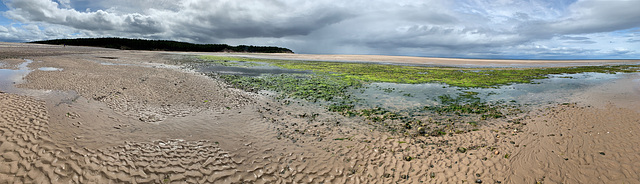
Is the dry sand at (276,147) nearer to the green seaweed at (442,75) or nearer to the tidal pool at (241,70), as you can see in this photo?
the green seaweed at (442,75)

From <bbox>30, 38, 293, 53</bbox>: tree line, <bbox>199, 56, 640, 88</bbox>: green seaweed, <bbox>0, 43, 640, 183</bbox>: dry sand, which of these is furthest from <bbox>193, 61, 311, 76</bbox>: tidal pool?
<bbox>30, 38, 293, 53</bbox>: tree line

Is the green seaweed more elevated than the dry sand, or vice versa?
the green seaweed

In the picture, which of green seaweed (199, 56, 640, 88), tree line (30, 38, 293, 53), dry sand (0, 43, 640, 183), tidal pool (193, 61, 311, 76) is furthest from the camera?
tree line (30, 38, 293, 53)

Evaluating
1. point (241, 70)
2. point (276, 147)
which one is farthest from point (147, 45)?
point (276, 147)

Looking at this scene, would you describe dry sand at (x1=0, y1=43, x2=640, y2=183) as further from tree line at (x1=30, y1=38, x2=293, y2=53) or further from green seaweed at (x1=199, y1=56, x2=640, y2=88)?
tree line at (x1=30, y1=38, x2=293, y2=53)

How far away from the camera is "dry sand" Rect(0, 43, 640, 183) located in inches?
252

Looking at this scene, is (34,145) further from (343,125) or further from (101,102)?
(343,125)

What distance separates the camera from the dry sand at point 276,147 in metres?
6.41

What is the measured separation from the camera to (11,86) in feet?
47.0

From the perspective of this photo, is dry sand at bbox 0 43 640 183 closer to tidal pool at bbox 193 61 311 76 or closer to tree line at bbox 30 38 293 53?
tidal pool at bbox 193 61 311 76

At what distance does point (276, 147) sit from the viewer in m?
8.23

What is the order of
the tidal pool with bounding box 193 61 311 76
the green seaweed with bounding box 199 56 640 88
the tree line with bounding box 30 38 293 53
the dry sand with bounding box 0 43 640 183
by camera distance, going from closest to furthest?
the dry sand with bounding box 0 43 640 183 → the green seaweed with bounding box 199 56 640 88 → the tidal pool with bounding box 193 61 311 76 → the tree line with bounding box 30 38 293 53

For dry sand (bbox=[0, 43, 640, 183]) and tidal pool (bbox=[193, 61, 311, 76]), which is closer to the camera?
dry sand (bbox=[0, 43, 640, 183])

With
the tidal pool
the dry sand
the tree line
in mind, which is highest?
the tree line
